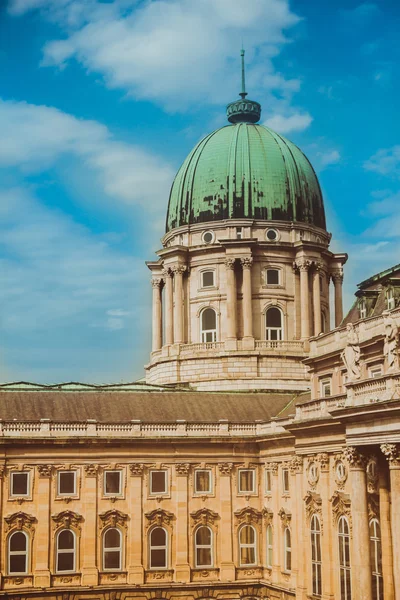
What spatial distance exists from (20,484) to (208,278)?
3004cm

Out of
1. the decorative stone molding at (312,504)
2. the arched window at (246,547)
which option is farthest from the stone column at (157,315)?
the decorative stone molding at (312,504)

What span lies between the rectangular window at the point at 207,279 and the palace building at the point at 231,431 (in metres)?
0.20

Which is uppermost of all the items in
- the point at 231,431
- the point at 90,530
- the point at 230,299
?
the point at 230,299

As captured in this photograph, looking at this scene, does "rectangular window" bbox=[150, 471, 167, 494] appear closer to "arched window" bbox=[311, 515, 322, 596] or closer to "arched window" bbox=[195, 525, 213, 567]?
"arched window" bbox=[195, 525, 213, 567]

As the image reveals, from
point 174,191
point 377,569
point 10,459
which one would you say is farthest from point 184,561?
point 174,191

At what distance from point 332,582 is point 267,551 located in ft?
49.4

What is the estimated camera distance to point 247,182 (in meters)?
98.4

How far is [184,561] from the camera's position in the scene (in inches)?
3076

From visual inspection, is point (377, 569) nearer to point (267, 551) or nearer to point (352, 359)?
point (352, 359)

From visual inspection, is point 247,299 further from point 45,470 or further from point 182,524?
point 45,470

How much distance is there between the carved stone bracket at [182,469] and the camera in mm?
79625

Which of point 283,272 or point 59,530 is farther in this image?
point 283,272

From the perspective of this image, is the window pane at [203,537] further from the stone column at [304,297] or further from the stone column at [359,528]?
the stone column at [359,528]

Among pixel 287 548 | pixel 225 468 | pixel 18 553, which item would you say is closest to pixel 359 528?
pixel 287 548
